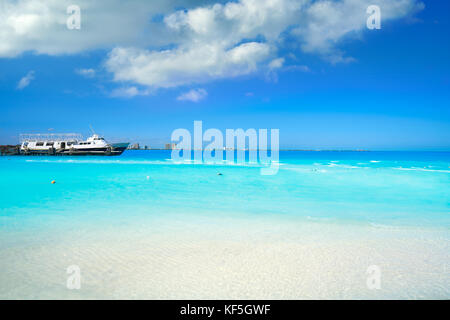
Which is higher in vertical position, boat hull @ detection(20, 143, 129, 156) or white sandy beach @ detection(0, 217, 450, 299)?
boat hull @ detection(20, 143, 129, 156)

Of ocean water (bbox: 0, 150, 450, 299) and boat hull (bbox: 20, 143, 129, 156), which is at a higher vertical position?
boat hull (bbox: 20, 143, 129, 156)

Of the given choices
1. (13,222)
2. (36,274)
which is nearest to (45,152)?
(13,222)

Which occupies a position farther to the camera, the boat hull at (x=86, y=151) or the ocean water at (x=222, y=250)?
the boat hull at (x=86, y=151)

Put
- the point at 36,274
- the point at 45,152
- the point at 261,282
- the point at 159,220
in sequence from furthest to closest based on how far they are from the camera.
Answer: the point at 45,152 < the point at 159,220 < the point at 36,274 < the point at 261,282

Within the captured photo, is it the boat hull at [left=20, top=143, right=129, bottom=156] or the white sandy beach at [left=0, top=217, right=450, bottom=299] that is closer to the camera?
the white sandy beach at [left=0, top=217, right=450, bottom=299]

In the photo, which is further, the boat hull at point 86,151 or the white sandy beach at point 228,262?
the boat hull at point 86,151

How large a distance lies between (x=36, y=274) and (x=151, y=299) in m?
2.32

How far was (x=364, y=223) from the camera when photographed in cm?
833

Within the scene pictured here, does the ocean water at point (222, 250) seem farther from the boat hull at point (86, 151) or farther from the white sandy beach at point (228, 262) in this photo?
the boat hull at point (86, 151)

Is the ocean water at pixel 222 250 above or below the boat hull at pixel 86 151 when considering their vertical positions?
below

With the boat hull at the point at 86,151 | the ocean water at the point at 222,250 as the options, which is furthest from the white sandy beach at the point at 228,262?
the boat hull at the point at 86,151

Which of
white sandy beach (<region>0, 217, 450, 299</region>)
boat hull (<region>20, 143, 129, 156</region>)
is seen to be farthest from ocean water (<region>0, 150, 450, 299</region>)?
boat hull (<region>20, 143, 129, 156</region>)

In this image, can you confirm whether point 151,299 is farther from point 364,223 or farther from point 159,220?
point 364,223

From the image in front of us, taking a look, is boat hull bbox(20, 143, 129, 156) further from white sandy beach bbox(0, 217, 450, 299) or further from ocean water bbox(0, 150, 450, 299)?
white sandy beach bbox(0, 217, 450, 299)
